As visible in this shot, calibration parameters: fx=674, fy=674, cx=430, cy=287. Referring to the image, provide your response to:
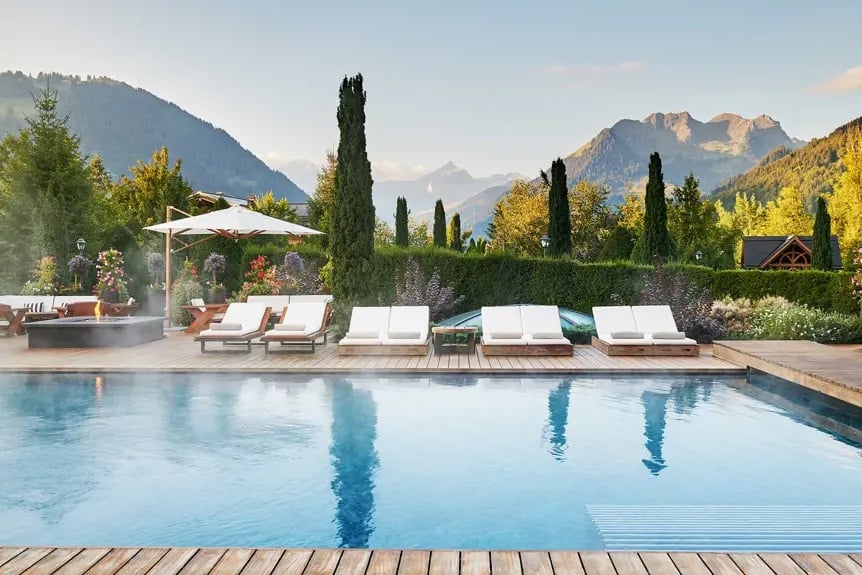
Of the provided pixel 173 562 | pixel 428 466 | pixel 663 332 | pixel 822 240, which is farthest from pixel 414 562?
pixel 822 240

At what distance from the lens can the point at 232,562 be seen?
11.1ft

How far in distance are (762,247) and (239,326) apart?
42.5m

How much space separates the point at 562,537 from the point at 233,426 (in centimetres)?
399

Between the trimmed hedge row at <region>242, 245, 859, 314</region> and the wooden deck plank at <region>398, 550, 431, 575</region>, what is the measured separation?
11.5m

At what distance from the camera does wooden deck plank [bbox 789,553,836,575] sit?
10.8ft

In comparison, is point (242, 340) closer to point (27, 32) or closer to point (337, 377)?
point (337, 377)

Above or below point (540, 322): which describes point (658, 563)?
below

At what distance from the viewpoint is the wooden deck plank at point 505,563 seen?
3.30 m

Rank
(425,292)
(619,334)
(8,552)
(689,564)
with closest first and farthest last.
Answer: (689,564) < (8,552) < (619,334) < (425,292)

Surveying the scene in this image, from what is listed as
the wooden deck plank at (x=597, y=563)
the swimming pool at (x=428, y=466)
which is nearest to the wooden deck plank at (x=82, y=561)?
the swimming pool at (x=428, y=466)

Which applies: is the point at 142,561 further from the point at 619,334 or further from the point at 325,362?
the point at 619,334

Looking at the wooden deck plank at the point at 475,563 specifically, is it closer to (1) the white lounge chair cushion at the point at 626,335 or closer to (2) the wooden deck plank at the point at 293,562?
(2) the wooden deck plank at the point at 293,562

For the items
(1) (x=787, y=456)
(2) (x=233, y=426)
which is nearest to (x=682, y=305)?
(1) (x=787, y=456)

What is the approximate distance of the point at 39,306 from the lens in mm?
14852
